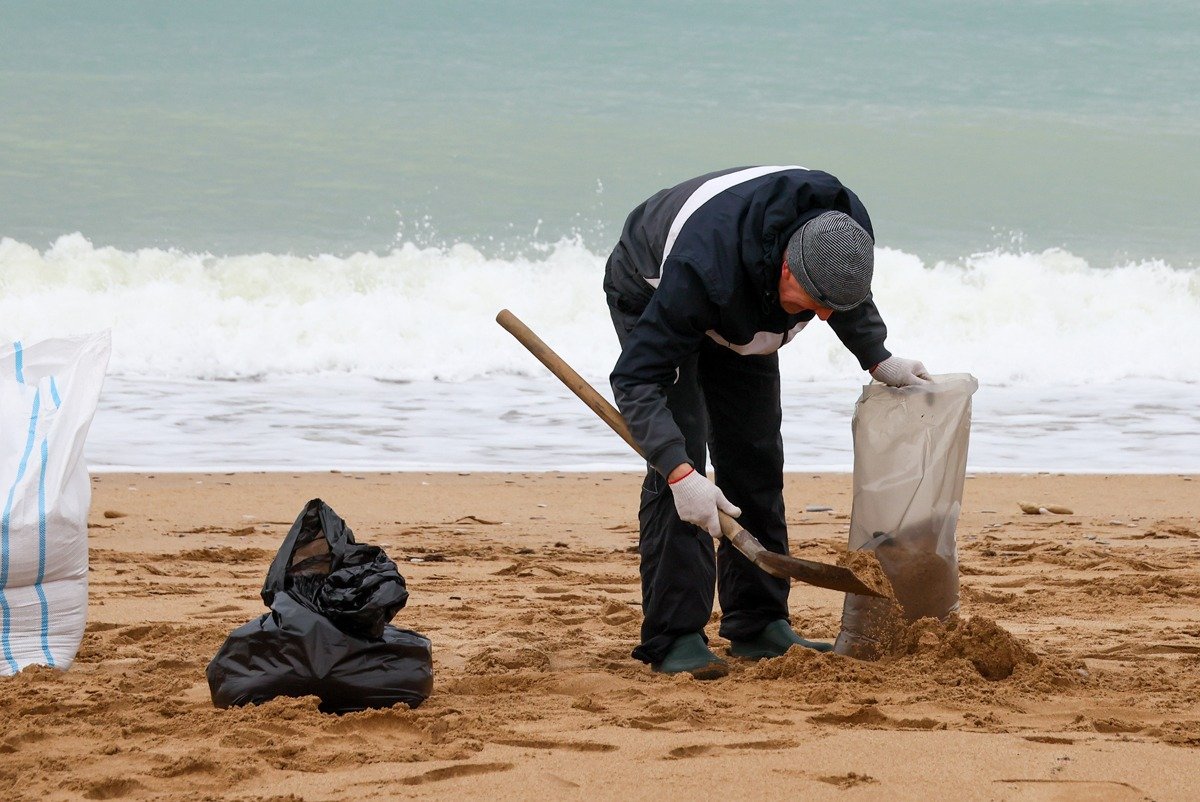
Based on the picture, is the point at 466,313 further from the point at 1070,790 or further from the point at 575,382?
the point at 1070,790

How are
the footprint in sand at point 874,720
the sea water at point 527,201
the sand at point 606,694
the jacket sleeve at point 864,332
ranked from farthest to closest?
the sea water at point 527,201 < the jacket sleeve at point 864,332 < the footprint in sand at point 874,720 < the sand at point 606,694

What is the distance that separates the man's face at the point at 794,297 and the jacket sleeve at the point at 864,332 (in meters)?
0.38

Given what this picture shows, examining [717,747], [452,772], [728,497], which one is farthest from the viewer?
[728,497]

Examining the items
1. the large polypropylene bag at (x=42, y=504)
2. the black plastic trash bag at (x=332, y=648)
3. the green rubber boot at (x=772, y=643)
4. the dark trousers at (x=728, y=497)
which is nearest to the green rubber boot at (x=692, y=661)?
the dark trousers at (x=728, y=497)

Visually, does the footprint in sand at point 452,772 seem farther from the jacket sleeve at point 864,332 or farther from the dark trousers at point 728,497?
the jacket sleeve at point 864,332

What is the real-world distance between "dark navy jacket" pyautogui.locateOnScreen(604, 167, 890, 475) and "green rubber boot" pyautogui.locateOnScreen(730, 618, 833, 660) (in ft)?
2.32

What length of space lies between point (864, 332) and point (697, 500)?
0.70 m

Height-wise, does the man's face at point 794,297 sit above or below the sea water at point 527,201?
below

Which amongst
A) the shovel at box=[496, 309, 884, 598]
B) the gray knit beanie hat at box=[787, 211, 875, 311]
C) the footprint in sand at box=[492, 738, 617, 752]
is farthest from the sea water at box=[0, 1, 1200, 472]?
the footprint in sand at box=[492, 738, 617, 752]

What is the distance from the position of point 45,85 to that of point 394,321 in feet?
52.3

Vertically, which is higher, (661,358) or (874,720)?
(661,358)

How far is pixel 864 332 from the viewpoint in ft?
10.6

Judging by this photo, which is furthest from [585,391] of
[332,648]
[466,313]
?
[466,313]

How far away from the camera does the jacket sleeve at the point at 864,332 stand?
321 cm
